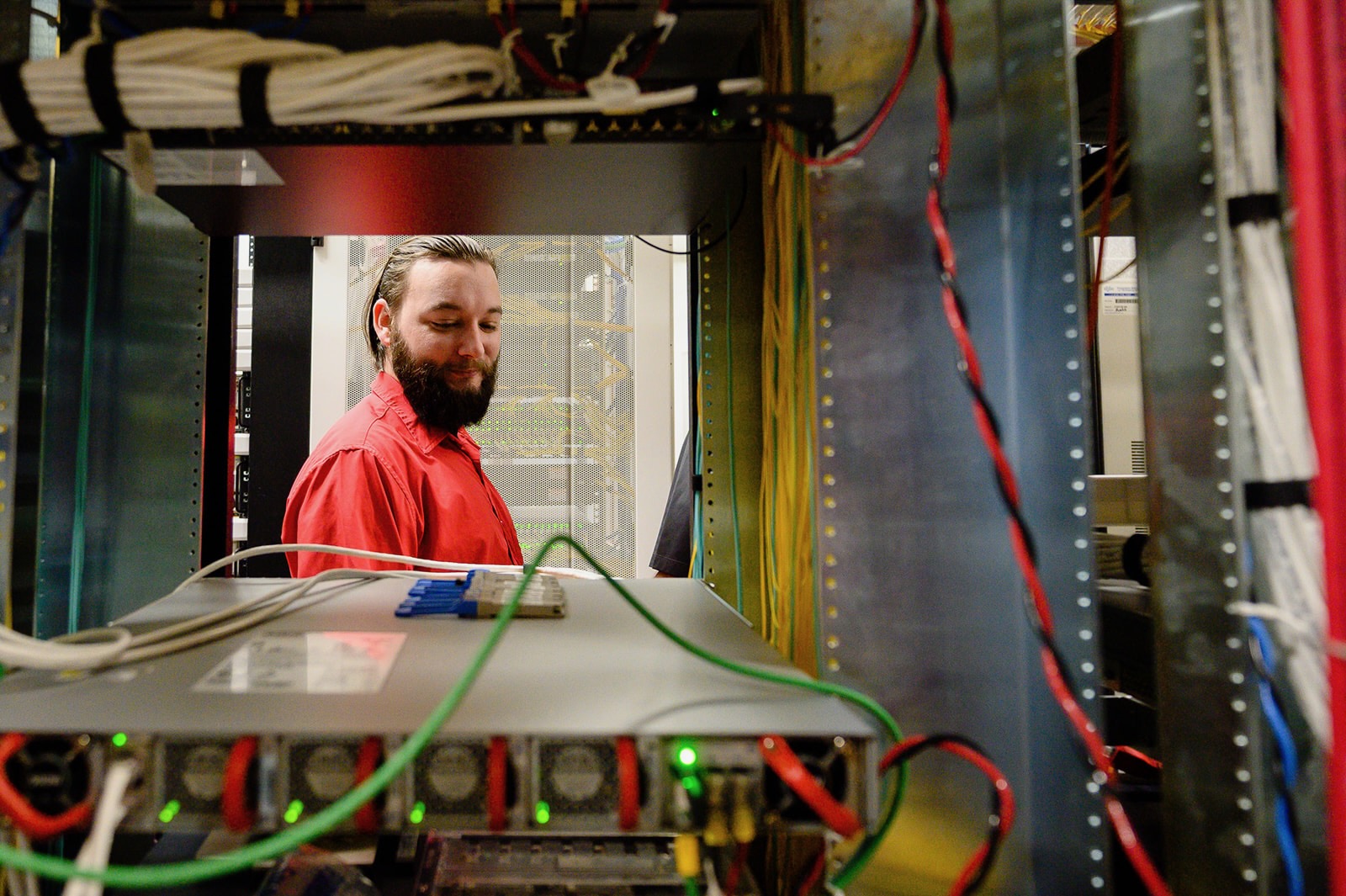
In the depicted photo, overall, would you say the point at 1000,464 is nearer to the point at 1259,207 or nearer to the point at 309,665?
the point at 1259,207

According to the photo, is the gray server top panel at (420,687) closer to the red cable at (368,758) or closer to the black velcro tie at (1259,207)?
the red cable at (368,758)

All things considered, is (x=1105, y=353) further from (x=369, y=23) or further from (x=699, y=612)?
(x=369, y=23)

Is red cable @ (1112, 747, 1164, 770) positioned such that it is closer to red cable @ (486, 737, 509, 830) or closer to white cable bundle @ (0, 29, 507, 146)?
red cable @ (486, 737, 509, 830)

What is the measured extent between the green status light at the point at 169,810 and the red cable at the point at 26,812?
0.14 ft

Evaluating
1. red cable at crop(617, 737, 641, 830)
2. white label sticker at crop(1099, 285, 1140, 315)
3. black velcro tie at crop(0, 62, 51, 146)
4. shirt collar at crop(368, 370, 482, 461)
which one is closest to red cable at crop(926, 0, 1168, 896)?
red cable at crop(617, 737, 641, 830)

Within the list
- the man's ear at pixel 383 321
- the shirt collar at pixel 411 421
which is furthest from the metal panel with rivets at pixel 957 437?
the man's ear at pixel 383 321

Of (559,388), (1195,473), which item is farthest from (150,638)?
(559,388)

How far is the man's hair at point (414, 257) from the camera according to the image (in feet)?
6.45

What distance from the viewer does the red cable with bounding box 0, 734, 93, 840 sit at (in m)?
0.41

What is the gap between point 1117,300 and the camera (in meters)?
1.71

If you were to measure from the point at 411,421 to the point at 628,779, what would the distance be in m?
1.57

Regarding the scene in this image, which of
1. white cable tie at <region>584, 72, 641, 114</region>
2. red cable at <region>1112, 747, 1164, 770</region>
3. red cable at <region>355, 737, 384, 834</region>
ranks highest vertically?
white cable tie at <region>584, 72, 641, 114</region>

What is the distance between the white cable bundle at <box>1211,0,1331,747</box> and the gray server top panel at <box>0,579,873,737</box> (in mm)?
454

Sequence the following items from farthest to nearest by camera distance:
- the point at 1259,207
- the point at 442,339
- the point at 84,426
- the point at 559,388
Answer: the point at 559,388, the point at 442,339, the point at 84,426, the point at 1259,207
